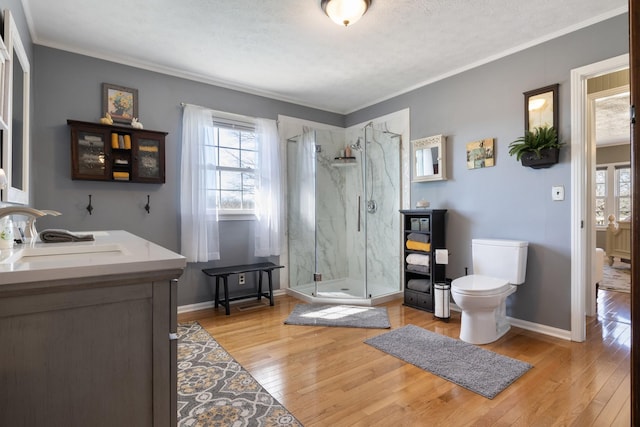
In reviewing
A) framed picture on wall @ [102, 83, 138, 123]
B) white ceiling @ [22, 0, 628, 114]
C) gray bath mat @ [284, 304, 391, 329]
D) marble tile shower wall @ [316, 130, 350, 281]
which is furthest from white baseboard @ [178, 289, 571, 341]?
white ceiling @ [22, 0, 628, 114]

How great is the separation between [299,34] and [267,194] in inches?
69.6

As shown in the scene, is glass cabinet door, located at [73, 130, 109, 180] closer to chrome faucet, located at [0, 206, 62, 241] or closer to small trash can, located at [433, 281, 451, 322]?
chrome faucet, located at [0, 206, 62, 241]

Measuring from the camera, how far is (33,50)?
8.64 feet

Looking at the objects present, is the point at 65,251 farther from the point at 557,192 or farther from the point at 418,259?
the point at 557,192

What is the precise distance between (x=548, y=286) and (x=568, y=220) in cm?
58

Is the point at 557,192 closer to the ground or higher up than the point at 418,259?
higher up

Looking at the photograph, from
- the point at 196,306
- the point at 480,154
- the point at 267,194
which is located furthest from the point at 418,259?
the point at 196,306

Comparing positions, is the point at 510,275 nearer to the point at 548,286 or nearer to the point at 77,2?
the point at 548,286

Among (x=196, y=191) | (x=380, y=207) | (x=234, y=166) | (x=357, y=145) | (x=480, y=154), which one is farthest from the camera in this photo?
(x=357, y=145)

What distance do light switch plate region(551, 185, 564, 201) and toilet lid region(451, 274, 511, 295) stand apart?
→ 807mm

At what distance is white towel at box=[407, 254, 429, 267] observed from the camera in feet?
10.9

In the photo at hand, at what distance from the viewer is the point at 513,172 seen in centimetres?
288

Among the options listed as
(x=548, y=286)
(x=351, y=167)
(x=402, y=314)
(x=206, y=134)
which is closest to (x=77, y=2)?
(x=206, y=134)

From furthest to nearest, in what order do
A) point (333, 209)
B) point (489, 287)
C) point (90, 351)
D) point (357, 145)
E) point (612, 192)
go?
1. point (612, 192)
2. point (333, 209)
3. point (357, 145)
4. point (489, 287)
5. point (90, 351)
